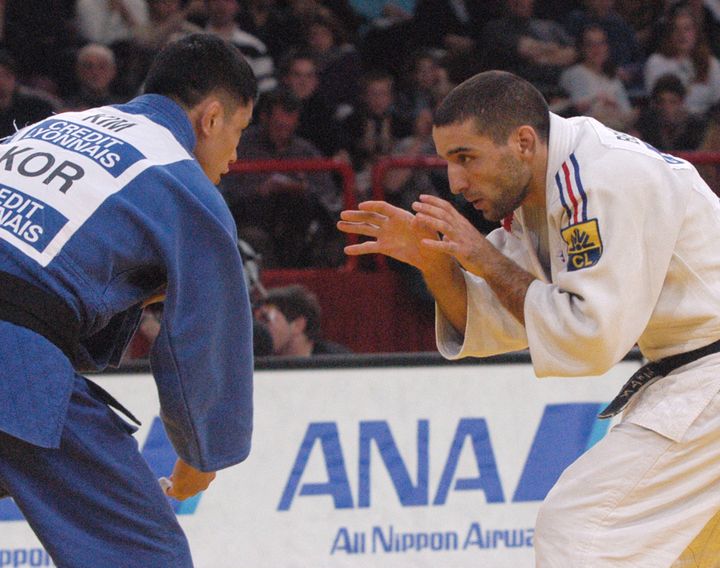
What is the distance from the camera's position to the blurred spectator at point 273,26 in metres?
8.95

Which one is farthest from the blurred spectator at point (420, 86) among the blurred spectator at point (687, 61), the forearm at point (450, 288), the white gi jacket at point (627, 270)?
the white gi jacket at point (627, 270)

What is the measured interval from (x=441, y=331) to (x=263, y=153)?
391 cm

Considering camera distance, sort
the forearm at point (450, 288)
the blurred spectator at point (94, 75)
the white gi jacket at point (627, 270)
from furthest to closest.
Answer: the blurred spectator at point (94, 75), the forearm at point (450, 288), the white gi jacket at point (627, 270)

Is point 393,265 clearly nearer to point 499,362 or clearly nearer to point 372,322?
point 372,322

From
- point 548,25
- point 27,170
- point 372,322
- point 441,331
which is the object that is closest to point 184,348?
point 27,170

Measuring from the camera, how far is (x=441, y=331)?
392 cm

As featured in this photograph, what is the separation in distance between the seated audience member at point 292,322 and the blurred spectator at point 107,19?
3127 millimetres

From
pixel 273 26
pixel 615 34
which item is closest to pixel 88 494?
pixel 273 26

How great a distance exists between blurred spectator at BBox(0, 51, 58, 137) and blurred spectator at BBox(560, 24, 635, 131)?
3877 mm

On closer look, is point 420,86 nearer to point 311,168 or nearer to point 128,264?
point 311,168

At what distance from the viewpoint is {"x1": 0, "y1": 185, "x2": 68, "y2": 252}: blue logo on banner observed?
2949 mm

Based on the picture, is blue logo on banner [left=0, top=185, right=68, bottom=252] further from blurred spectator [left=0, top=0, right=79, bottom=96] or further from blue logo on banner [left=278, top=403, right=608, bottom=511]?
blurred spectator [left=0, top=0, right=79, bottom=96]

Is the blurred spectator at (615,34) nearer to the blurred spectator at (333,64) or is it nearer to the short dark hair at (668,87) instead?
the short dark hair at (668,87)

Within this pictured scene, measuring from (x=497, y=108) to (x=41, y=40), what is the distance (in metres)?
5.69
